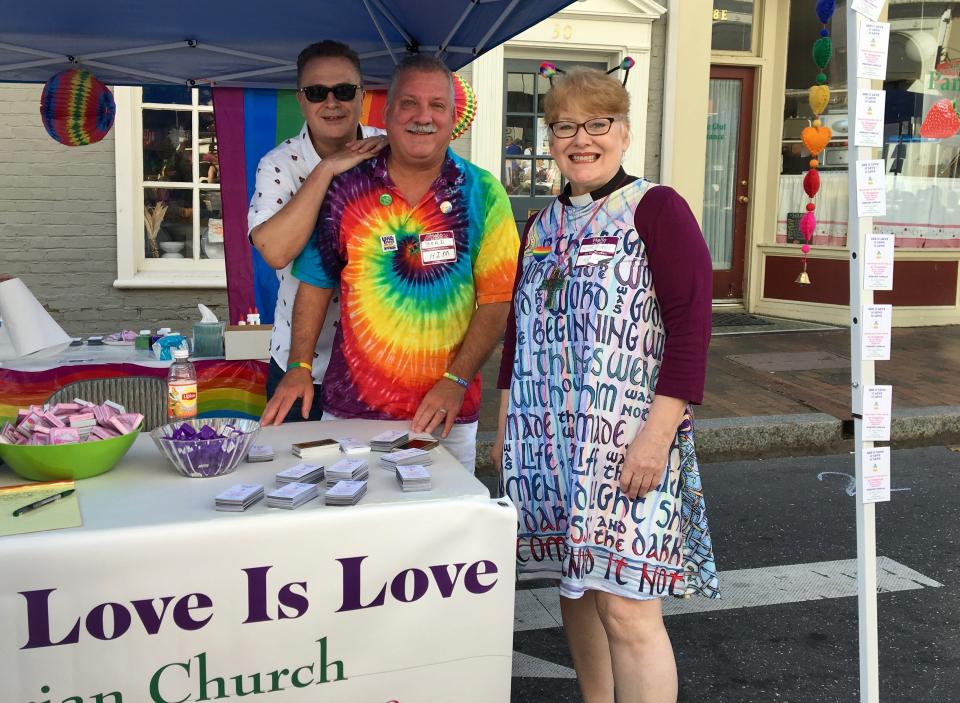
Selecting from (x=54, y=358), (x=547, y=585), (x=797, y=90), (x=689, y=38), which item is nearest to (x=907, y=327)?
(x=797, y=90)

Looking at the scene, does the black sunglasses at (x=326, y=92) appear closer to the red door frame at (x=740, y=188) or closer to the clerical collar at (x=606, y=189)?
the clerical collar at (x=606, y=189)

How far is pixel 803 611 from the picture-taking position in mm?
3520

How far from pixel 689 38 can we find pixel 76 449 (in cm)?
799

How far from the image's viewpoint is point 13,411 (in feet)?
12.4

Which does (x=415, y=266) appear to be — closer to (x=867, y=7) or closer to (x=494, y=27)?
(x=867, y=7)

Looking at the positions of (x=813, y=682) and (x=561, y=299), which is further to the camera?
(x=813, y=682)

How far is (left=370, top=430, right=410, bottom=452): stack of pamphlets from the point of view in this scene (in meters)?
2.32

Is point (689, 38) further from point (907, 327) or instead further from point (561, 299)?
point (561, 299)

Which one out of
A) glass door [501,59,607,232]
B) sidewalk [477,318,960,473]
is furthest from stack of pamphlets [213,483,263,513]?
glass door [501,59,607,232]

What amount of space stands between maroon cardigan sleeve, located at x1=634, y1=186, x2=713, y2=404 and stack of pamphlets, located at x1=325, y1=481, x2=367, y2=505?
2.26ft

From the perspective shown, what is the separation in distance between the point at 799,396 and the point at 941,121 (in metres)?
4.86

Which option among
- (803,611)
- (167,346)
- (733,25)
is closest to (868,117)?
(803,611)

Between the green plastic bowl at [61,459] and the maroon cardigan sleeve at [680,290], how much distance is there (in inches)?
49.1

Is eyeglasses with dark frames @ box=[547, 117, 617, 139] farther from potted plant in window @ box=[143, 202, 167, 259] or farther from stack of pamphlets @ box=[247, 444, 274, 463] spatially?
potted plant in window @ box=[143, 202, 167, 259]
